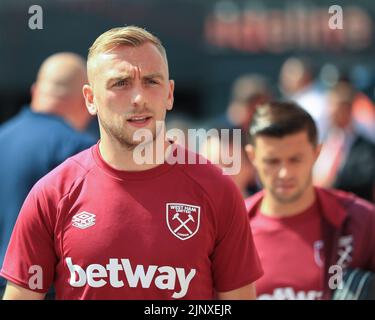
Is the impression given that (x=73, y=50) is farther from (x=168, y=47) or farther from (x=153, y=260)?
(x=153, y=260)

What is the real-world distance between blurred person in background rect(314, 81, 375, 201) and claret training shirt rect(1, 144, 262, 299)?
14.8ft

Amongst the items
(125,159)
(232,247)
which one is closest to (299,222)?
(232,247)

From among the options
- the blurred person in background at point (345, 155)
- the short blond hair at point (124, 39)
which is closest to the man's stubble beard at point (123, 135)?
the short blond hair at point (124, 39)

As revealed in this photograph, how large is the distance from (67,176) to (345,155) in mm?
5098

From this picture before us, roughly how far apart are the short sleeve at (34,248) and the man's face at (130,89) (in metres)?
0.36

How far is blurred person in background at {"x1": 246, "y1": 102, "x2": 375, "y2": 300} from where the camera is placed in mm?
4156

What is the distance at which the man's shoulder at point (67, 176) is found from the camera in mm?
3162

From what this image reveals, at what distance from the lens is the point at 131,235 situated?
10.1 ft

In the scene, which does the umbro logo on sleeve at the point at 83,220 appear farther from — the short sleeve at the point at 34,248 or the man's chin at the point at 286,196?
the man's chin at the point at 286,196

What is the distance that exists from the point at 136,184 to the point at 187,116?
33.9ft

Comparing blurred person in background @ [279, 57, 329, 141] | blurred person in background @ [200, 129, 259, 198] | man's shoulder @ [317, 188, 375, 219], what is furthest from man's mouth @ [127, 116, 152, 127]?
blurred person in background @ [279, 57, 329, 141]

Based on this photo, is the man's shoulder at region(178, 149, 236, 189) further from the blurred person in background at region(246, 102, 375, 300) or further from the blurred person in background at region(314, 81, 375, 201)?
the blurred person in background at region(314, 81, 375, 201)

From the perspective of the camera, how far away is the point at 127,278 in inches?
122
